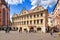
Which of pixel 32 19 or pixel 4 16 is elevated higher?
pixel 4 16

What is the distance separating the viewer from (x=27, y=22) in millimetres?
27469

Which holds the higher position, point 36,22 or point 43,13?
point 43,13

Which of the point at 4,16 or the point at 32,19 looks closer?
the point at 32,19

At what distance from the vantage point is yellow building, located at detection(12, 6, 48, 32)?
79.4ft

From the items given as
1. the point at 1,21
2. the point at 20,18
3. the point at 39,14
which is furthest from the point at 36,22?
the point at 1,21

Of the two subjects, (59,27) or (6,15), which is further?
(6,15)

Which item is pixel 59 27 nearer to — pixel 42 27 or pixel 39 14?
pixel 42 27

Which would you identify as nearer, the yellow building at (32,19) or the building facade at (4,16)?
the yellow building at (32,19)

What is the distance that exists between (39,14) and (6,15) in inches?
271

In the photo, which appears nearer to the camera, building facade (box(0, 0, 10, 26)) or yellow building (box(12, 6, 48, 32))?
yellow building (box(12, 6, 48, 32))

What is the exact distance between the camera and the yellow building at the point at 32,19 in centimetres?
2419

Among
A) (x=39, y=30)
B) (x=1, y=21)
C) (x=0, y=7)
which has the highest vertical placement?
(x=0, y=7)

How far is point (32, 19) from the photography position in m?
26.6

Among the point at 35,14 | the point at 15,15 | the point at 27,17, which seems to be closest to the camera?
the point at 35,14
